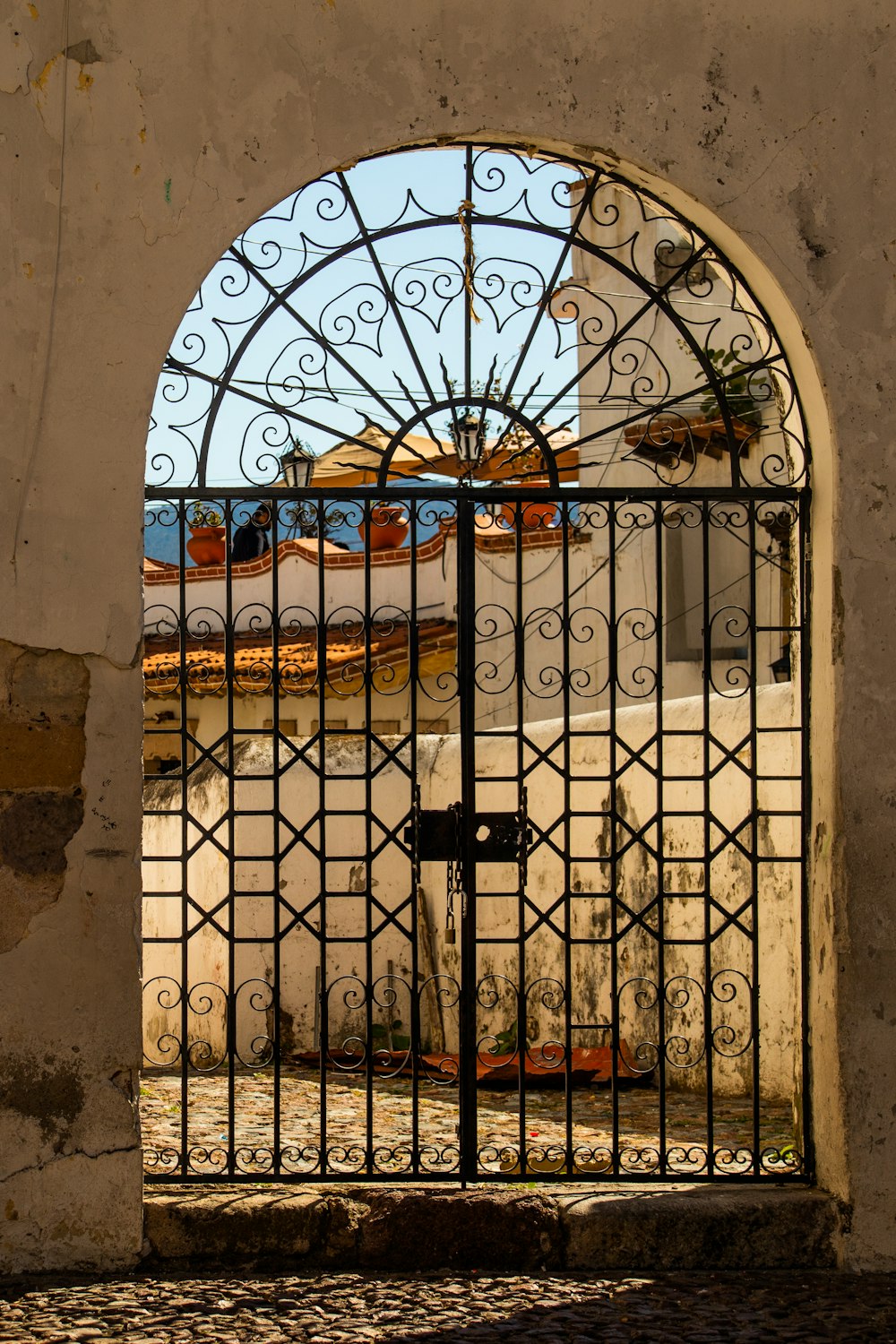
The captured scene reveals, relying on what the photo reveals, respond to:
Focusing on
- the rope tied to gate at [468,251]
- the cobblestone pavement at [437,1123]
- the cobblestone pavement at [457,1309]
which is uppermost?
the rope tied to gate at [468,251]

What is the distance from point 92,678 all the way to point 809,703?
7.82 feet

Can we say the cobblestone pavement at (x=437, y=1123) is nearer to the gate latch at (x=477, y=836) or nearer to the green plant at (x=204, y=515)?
the gate latch at (x=477, y=836)

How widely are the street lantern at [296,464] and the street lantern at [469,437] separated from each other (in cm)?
55

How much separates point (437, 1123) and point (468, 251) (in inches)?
135

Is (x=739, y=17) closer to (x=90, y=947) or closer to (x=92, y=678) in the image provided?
(x=92, y=678)

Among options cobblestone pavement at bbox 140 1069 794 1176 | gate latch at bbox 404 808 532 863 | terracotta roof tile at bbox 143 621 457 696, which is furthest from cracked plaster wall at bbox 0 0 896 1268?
terracotta roof tile at bbox 143 621 457 696

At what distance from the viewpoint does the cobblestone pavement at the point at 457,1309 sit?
411 cm

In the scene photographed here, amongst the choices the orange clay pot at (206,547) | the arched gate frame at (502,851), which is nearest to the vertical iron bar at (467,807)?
the arched gate frame at (502,851)

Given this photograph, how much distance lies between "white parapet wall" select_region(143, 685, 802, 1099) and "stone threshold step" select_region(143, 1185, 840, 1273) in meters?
0.81

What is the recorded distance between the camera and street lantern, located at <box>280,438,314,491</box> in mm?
5164

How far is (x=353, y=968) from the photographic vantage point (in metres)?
8.49

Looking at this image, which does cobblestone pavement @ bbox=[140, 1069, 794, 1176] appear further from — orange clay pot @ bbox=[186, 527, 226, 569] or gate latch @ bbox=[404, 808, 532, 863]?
orange clay pot @ bbox=[186, 527, 226, 569]

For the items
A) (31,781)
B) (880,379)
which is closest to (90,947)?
(31,781)

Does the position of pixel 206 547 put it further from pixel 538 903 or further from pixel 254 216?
pixel 254 216
